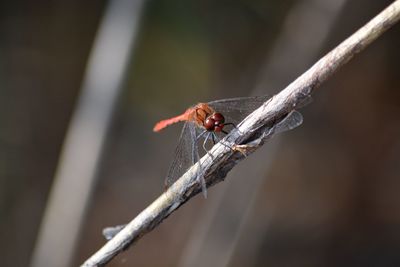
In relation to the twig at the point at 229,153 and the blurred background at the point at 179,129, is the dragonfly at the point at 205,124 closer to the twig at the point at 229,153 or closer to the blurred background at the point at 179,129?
the twig at the point at 229,153

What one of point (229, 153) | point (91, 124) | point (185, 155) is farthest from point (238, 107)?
point (91, 124)

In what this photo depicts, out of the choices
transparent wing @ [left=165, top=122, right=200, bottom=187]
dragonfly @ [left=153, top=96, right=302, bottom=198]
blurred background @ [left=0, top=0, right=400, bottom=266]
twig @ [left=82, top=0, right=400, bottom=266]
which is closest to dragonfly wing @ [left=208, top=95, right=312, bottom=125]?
dragonfly @ [left=153, top=96, right=302, bottom=198]

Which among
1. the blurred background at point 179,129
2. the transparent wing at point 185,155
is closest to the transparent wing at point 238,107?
the transparent wing at point 185,155

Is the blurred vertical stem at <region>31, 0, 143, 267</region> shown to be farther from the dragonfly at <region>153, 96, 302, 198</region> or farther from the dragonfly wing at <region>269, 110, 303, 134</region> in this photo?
the dragonfly wing at <region>269, 110, 303, 134</region>

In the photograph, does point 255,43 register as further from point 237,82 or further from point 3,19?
point 3,19

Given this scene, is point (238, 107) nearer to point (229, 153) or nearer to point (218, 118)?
point (218, 118)
